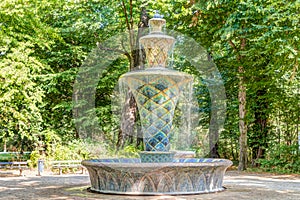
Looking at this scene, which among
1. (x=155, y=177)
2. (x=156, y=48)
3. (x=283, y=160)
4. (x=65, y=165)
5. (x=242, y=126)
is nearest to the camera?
(x=155, y=177)

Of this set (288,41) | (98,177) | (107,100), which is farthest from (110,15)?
(98,177)

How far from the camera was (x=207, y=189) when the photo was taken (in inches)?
314

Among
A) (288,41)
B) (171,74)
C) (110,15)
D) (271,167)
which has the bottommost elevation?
(271,167)

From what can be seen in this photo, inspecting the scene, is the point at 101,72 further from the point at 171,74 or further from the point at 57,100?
the point at 171,74

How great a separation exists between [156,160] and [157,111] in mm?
1074

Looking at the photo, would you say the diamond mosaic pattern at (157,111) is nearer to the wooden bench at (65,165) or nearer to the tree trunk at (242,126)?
the wooden bench at (65,165)

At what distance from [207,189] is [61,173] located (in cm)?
810

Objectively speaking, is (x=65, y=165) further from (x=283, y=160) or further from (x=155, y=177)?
(x=283, y=160)

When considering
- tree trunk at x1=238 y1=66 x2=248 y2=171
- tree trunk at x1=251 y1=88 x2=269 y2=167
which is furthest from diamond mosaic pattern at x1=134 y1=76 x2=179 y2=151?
tree trunk at x1=251 y1=88 x2=269 y2=167

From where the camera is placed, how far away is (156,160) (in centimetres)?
887

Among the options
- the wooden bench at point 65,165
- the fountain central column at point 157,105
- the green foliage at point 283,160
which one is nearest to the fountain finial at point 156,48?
the fountain central column at point 157,105

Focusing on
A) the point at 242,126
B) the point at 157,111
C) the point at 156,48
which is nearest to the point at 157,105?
the point at 157,111

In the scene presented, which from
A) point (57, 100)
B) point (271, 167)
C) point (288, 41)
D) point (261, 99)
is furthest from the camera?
point (57, 100)

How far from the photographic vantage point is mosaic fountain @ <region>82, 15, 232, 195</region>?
24.6ft
